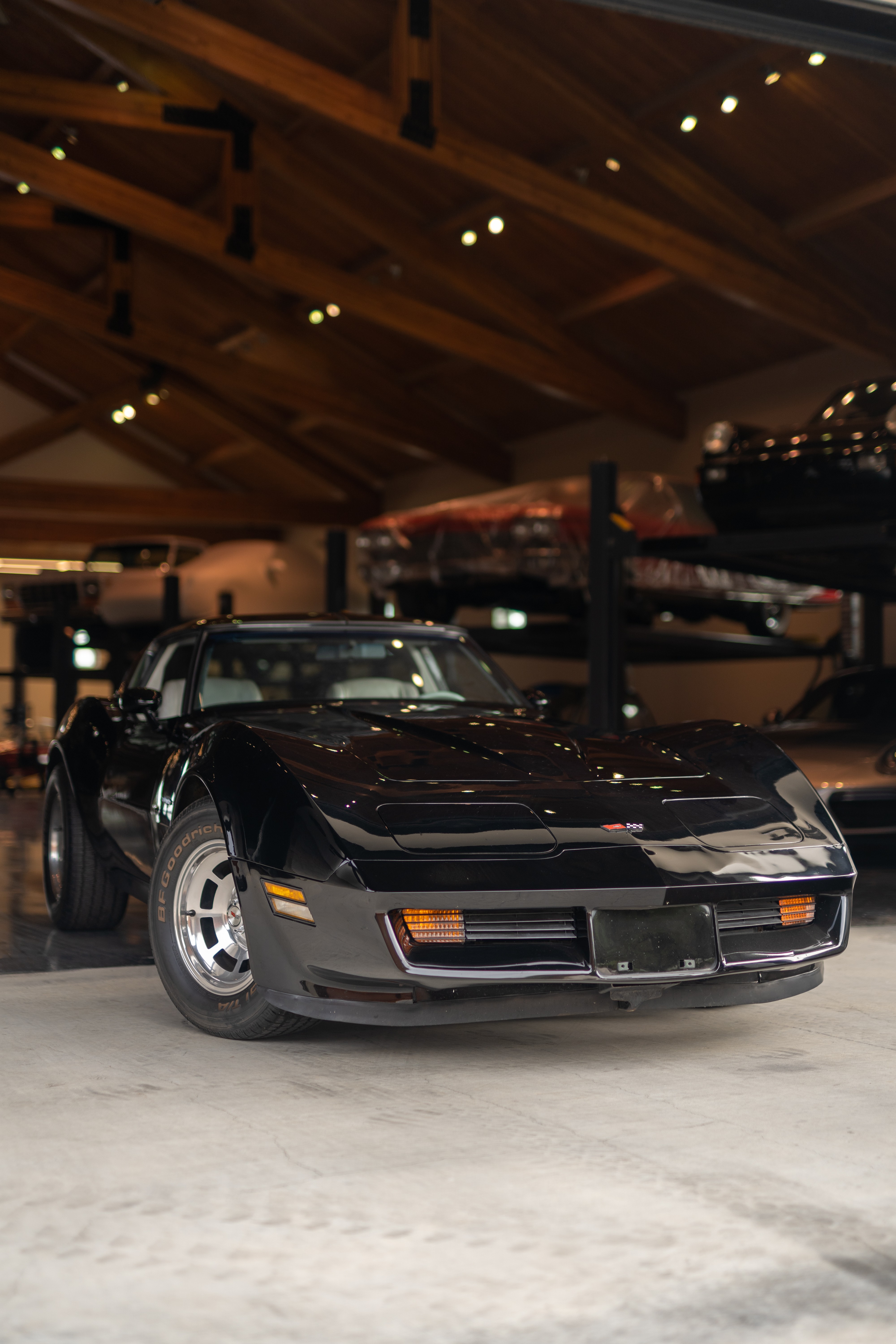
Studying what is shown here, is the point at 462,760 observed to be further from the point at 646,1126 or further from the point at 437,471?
the point at 437,471

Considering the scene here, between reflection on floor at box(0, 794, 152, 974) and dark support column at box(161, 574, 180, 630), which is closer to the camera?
reflection on floor at box(0, 794, 152, 974)

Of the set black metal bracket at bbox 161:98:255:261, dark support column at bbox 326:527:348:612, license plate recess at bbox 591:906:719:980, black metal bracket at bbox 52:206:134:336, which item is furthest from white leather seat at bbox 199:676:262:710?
black metal bracket at bbox 52:206:134:336

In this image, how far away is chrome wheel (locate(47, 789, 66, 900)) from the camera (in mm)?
5703

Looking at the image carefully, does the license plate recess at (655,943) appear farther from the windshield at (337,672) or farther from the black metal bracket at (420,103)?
the black metal bracket at (420,103)

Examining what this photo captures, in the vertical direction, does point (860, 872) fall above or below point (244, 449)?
below

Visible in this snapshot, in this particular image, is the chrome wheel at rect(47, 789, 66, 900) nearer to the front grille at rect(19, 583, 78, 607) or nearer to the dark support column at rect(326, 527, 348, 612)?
the dark support column at rect(326, 527, 348, 612)

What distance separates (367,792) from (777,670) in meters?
15.1

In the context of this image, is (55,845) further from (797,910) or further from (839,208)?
(839,208)

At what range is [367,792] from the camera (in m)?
3.44

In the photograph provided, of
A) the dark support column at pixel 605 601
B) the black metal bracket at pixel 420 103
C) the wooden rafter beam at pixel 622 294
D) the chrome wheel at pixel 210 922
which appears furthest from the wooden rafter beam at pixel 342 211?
the chrome wheel at pixel 210 922

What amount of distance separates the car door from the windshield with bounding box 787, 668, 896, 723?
514cm

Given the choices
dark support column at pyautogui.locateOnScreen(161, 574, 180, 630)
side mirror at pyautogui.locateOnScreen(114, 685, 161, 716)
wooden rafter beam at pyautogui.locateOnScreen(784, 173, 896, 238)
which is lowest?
side mirror at pyautogui.locateOnScreen(114, 685, 161, 716)

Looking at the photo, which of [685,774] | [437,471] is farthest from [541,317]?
[685,774]

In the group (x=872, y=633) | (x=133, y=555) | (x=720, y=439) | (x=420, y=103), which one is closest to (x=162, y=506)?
(x=133, y=555)
